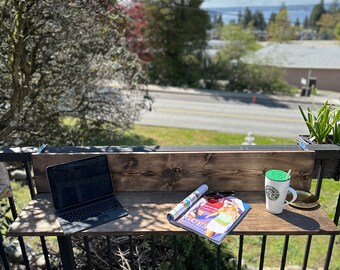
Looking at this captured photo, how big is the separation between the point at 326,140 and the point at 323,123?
11 cm

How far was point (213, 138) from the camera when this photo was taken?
954 centimetres

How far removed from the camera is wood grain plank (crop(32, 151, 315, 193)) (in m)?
1.54

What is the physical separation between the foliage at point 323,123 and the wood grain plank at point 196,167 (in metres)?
0.22

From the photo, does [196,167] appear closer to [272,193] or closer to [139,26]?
[272,193]

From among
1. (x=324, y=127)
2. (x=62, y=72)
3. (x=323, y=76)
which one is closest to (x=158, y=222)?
(x=324, y=127)

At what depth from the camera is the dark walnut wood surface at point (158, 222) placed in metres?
1.31

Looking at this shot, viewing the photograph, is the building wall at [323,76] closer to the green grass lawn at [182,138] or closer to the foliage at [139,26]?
the foliage at [139,26]

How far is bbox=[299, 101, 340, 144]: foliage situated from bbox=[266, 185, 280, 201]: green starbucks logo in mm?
509

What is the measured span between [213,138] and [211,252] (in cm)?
718

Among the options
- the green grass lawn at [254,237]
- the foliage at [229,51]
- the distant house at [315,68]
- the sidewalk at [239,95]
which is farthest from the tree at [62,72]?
the distant house at [315,68]

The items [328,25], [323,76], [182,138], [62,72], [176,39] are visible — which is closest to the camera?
[62,72]

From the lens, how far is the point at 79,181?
150cm

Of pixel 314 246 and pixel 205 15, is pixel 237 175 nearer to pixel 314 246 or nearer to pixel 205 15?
pixel 314 246

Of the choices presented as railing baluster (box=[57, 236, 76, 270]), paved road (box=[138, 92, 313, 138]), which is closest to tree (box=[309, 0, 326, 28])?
paved road (box=[138, 92, 313, 138])
